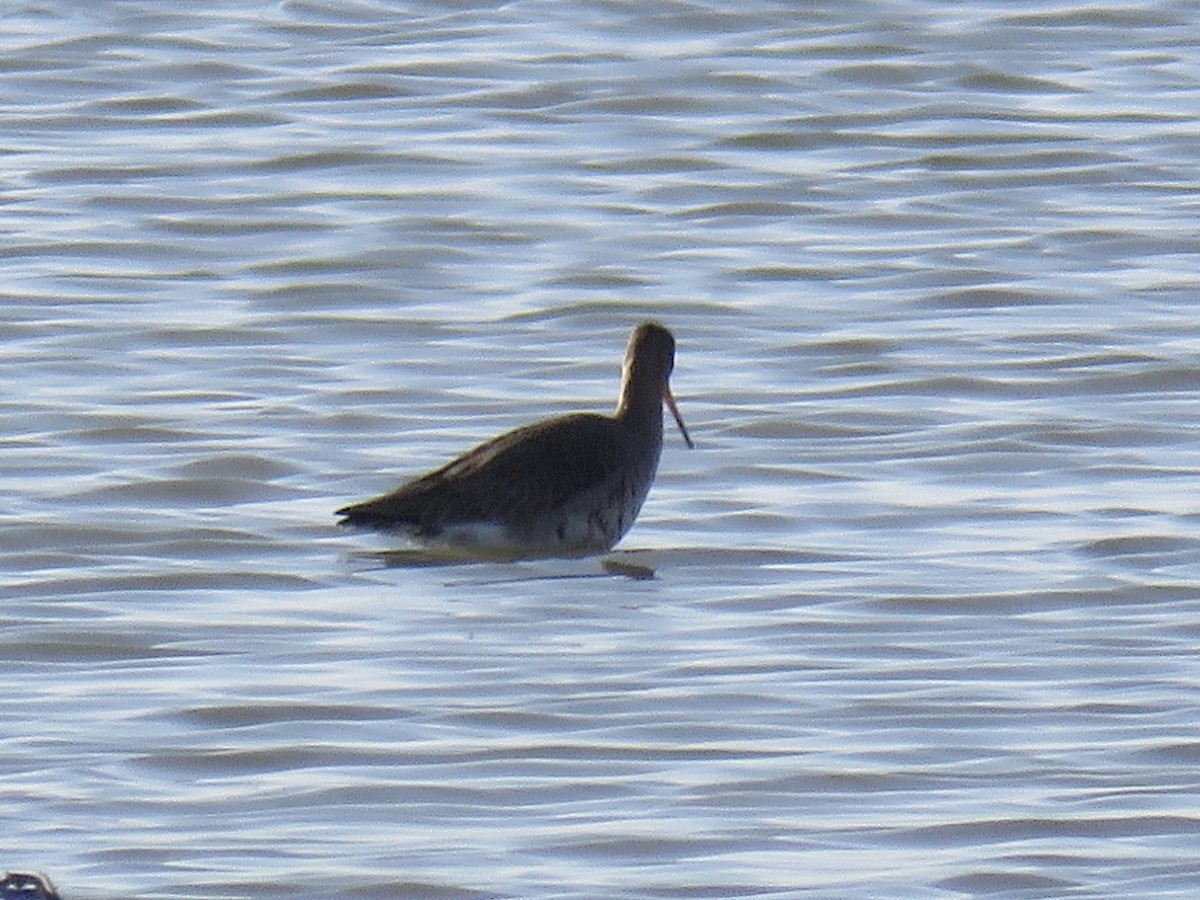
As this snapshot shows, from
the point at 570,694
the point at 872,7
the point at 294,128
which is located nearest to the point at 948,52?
the point at 872,7

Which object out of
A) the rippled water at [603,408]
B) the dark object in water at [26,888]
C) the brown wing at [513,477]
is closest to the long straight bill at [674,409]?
the rippled water at [603,408]

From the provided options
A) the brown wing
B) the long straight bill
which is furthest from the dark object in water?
the long straight bill

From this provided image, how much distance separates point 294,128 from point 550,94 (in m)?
1.30

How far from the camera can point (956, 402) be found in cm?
1178

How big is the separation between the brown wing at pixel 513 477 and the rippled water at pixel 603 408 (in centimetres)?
15

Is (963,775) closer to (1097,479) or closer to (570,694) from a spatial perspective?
(570,694)

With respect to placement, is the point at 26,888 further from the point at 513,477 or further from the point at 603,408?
the point at 603,408

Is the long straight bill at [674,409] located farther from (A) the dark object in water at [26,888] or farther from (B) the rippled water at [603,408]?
(A) the dark object in water at [26,888]

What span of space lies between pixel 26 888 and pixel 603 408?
613 centimetres

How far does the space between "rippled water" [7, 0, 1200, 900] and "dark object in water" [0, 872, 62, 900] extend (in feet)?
2.38

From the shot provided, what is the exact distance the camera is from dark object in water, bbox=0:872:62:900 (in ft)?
18.7

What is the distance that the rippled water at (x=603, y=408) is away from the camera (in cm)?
733

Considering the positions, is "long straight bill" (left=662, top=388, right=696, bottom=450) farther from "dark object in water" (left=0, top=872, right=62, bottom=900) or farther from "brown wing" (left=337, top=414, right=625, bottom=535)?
"dark object in water" (left=0, top=872, right=62, bottom=900)

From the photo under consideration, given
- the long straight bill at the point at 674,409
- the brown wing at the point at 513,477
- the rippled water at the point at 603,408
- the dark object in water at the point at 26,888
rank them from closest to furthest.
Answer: the dark object in water at the point at 26,888, the rippled water at the point at 603,408, the brown wing at the point at 513,477, the long straight bill at the point at 674,409
